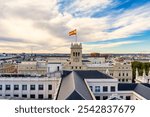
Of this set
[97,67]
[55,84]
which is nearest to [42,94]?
[55,84]

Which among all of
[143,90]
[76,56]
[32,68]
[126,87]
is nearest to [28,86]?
[126,87]

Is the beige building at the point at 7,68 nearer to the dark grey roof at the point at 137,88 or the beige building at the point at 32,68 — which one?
the beige building at the point at 32,68

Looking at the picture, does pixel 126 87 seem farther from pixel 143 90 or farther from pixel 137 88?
pixel 143 90

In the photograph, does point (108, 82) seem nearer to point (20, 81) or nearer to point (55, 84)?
point (55, 84)

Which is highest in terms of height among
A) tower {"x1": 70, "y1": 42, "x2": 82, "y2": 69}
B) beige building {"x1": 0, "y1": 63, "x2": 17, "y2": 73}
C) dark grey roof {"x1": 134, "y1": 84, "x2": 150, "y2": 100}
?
tower {"x1": 70, "y1": 42, "x2": 82, "y2": 69}

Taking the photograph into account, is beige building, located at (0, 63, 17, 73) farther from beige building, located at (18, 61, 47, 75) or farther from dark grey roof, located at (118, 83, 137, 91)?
dark grey roof, located at (118, 83, 137, 91)

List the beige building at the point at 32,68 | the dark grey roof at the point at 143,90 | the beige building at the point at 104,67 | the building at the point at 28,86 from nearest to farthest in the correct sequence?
the dark grey roof at the point at 143,90
the building at the point at 28,86
the beige building at the point at 104,67
the beige building at the point at 32,68

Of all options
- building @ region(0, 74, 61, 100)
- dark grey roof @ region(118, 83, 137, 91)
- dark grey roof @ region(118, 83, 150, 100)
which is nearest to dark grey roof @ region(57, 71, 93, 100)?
dark grey roof @ region(118, 83, 150, 100)

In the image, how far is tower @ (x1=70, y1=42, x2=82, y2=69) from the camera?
27092mm

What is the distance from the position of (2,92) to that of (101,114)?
12.9 m

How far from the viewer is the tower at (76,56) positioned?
27092mm

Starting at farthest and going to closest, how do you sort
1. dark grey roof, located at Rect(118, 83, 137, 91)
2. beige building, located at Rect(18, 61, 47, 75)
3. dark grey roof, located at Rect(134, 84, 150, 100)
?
beige building, located at Rect(18, 61, 47, 75) < dark grey roof, located at Rect(118, 83, 137, 91) < dark grey roof, located at Rect(134, 84, 150, 100)

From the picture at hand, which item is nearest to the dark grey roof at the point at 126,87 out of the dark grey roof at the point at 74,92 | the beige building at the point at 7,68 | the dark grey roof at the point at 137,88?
the dark grey roof at the point at 137,88

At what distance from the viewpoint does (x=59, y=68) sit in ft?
52.4
